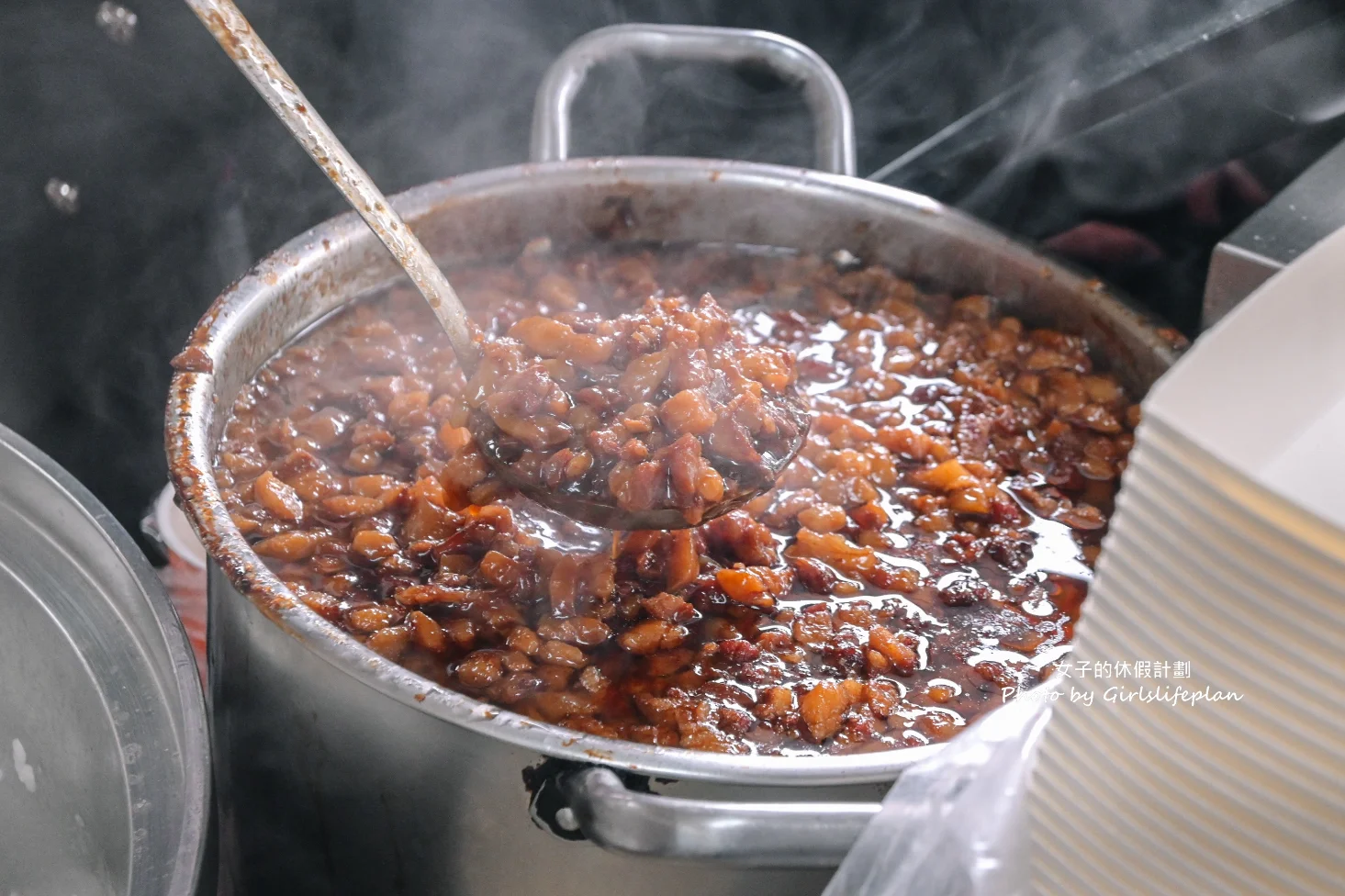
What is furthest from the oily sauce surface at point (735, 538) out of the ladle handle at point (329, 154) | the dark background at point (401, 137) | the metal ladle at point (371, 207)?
the dark background at point (401, 137)

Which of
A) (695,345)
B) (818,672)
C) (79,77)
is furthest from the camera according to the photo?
(79,77)

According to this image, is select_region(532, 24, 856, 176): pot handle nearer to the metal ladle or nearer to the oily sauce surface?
the oily sauce surface

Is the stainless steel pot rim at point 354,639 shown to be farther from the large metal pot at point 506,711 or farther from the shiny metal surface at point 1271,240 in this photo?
the shiny metal surface at point 1271,240

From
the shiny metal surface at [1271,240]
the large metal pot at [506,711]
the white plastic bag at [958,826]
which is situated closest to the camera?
the white plastic bag at [958,826]

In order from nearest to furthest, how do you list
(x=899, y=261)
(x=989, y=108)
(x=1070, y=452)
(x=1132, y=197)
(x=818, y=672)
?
1. (x=818, y=672)
2. (x=1070, y=452)
3. (x=899, y=261)
4. (x=1132, y=197)
5. (x=989, y=108)

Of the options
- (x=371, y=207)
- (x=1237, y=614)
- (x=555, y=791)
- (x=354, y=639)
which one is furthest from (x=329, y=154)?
(x=1237, y=614)

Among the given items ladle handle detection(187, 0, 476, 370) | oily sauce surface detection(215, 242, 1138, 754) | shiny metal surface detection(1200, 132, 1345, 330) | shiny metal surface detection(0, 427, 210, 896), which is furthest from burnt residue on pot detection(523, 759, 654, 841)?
shiny metal surface detection(1200, 132, 1345, 330)

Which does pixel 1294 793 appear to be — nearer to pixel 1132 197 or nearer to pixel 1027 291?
pixel 1027 291

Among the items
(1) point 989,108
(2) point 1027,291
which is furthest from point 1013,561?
(1) point 989,108
